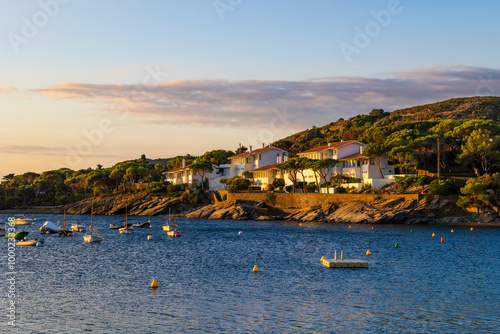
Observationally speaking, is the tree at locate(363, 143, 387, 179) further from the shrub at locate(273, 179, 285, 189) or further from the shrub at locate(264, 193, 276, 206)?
the shrub at locate(273, 179, 285, 189)

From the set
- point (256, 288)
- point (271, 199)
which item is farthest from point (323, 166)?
point (256, 288)

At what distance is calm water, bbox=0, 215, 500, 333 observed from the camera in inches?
1191

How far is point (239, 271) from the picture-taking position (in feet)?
161

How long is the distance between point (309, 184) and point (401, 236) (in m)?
43.1

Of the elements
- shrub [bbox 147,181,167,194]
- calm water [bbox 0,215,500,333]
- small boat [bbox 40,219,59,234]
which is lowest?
calm water [bbox 0,215,500,333]

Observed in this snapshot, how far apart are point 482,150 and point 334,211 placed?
105 ft

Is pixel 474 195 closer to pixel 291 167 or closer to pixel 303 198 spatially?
pixel 303 198

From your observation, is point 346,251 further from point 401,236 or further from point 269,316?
point 269,316

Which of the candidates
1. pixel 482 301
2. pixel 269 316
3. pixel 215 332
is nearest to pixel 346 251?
pixel 482 301

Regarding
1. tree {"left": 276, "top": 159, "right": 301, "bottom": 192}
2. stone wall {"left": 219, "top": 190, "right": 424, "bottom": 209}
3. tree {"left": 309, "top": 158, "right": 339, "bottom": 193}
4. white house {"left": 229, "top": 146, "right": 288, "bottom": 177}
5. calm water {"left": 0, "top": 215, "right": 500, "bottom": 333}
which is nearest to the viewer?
calm water {"left": 0, "top": 215, "right": 500, "bottom": 333}

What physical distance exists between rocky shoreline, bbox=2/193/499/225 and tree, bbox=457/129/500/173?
45.6 feet

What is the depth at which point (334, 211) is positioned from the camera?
109 metres

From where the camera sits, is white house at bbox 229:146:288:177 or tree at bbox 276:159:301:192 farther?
white house at bbox 229:146:288:177

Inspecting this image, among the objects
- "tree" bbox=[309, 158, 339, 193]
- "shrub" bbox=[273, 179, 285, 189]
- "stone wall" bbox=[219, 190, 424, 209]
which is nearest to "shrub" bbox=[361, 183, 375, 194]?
"stone wall" bbox=[219, 190, 424, 209]
